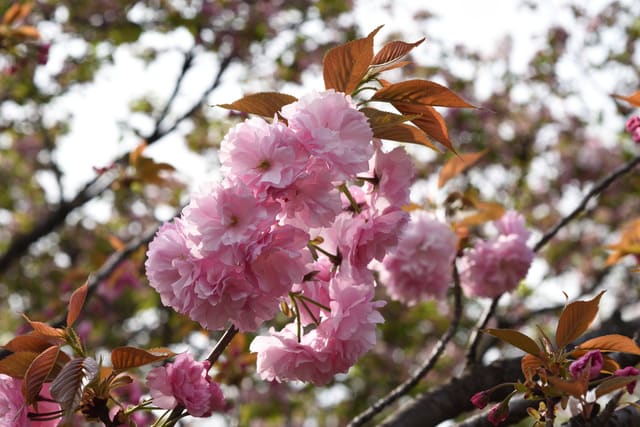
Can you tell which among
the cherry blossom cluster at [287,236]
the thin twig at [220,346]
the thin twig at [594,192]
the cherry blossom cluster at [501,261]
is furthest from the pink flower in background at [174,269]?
the thin twig at [594,192]

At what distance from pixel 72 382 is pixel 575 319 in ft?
2.62

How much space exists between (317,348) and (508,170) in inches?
206

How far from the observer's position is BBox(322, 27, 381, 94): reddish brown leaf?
1.17 metres

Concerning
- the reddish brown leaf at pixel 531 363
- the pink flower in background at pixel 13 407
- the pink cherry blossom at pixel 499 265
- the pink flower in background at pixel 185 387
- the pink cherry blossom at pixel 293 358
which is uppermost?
the pink flower in background at pixel 13 407

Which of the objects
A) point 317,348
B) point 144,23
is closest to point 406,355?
point 144,23

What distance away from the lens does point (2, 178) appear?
7.52 meters

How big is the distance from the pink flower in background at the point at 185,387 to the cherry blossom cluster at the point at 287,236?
0.07 metres

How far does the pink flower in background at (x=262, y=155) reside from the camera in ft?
3.44

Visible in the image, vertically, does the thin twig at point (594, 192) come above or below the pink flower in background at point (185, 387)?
below

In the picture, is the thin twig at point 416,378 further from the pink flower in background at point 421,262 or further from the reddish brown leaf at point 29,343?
the reddish brown leaf at point 29,343

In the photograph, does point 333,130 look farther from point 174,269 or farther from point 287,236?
point 174,269

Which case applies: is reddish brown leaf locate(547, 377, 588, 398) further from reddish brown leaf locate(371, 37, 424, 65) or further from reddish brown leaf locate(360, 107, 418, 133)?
reddish brown leaf locate(371, 37, 424, 65)

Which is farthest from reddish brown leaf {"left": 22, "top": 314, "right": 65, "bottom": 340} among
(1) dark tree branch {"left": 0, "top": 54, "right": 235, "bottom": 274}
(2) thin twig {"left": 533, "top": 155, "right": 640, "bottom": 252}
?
(1) dark tree branch {"left": 0, "top": 54, "right": 235, "bottom": 274}

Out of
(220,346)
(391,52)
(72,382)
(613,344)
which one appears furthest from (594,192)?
(72,382)
